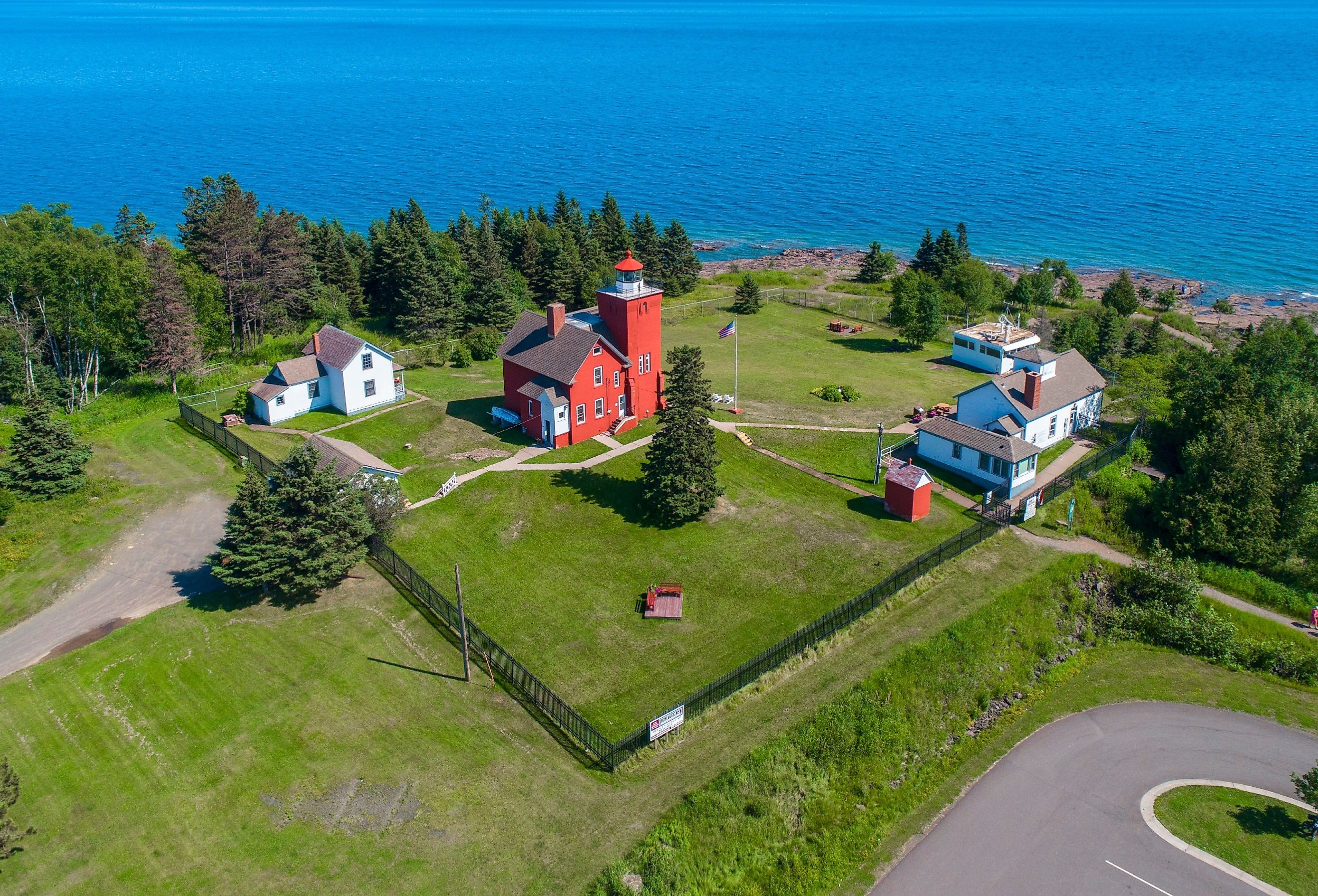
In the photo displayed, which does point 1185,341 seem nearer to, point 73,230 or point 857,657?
point 857,657

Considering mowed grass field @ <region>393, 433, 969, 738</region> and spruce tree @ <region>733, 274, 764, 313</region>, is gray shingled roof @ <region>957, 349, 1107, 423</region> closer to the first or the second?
mowed grass field @ <region>393, 433, 969, 738</region>

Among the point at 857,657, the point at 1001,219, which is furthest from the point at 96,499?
the point at 1001,219

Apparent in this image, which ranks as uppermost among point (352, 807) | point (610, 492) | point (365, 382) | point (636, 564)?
point (365, 382)

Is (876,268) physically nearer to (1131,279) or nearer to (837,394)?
(1131,279)

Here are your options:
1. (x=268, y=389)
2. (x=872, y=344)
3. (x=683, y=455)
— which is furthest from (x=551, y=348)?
(x=872, y=344)

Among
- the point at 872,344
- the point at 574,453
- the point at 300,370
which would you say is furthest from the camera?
the point at 872,344

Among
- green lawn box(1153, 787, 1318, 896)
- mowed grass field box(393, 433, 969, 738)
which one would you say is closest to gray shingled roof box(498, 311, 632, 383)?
mowed grass field box(393, 433, 969, 738)

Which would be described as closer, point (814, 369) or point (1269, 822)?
point (1269, 822)
